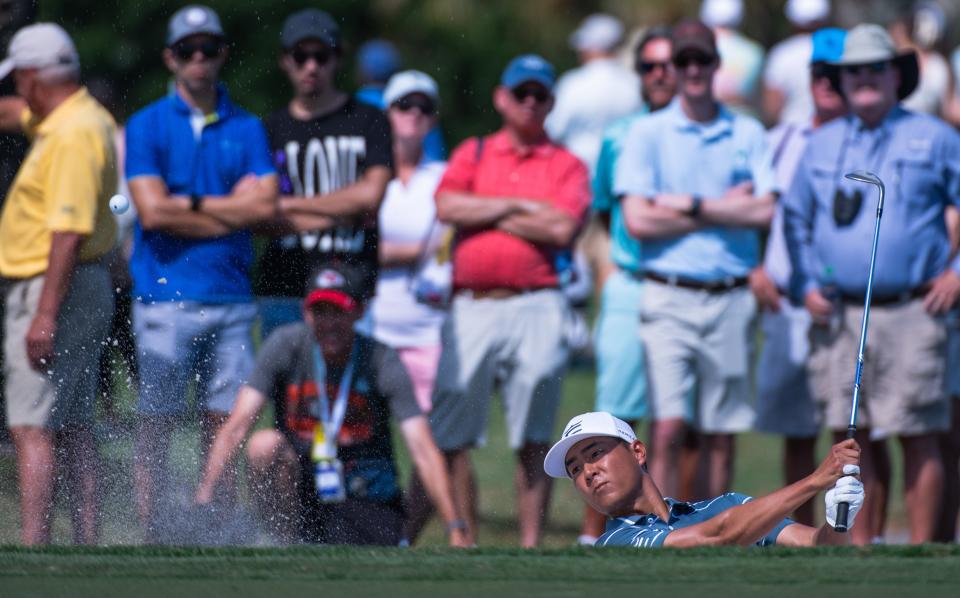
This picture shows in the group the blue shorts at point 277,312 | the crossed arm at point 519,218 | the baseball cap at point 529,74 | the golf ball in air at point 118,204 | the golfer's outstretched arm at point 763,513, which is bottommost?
the golfer's outstretched arm at point 763,513

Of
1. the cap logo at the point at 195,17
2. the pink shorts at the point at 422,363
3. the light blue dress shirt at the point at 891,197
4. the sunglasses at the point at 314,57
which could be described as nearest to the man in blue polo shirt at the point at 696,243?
the light blue dress shirt at the point at 891,197

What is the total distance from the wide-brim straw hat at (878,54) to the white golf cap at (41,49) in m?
3.07

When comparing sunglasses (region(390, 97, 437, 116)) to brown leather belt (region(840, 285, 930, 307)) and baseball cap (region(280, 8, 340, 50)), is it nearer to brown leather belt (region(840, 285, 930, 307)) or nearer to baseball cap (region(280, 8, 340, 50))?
baseball cap (region(280, 8, 340, 50))

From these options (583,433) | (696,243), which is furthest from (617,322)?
(583,433)

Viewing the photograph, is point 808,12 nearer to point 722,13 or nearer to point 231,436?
point 722,13

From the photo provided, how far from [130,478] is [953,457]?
11.6 feet

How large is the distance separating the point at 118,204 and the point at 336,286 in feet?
2.86

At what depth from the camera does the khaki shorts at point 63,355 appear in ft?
20.6

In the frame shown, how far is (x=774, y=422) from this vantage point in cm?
723

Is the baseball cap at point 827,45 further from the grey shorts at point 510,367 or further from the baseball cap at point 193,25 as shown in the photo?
the baseball cap at point 193,25

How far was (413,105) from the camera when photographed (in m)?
7.68

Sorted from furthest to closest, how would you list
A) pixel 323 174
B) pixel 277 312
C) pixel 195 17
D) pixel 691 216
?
pixel 691 216 → pixel 323 174 → pixel 195 17 → pixel 277 312

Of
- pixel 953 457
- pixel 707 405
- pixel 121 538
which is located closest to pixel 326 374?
pixel 121 538

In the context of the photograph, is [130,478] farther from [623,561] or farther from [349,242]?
[623,561]
